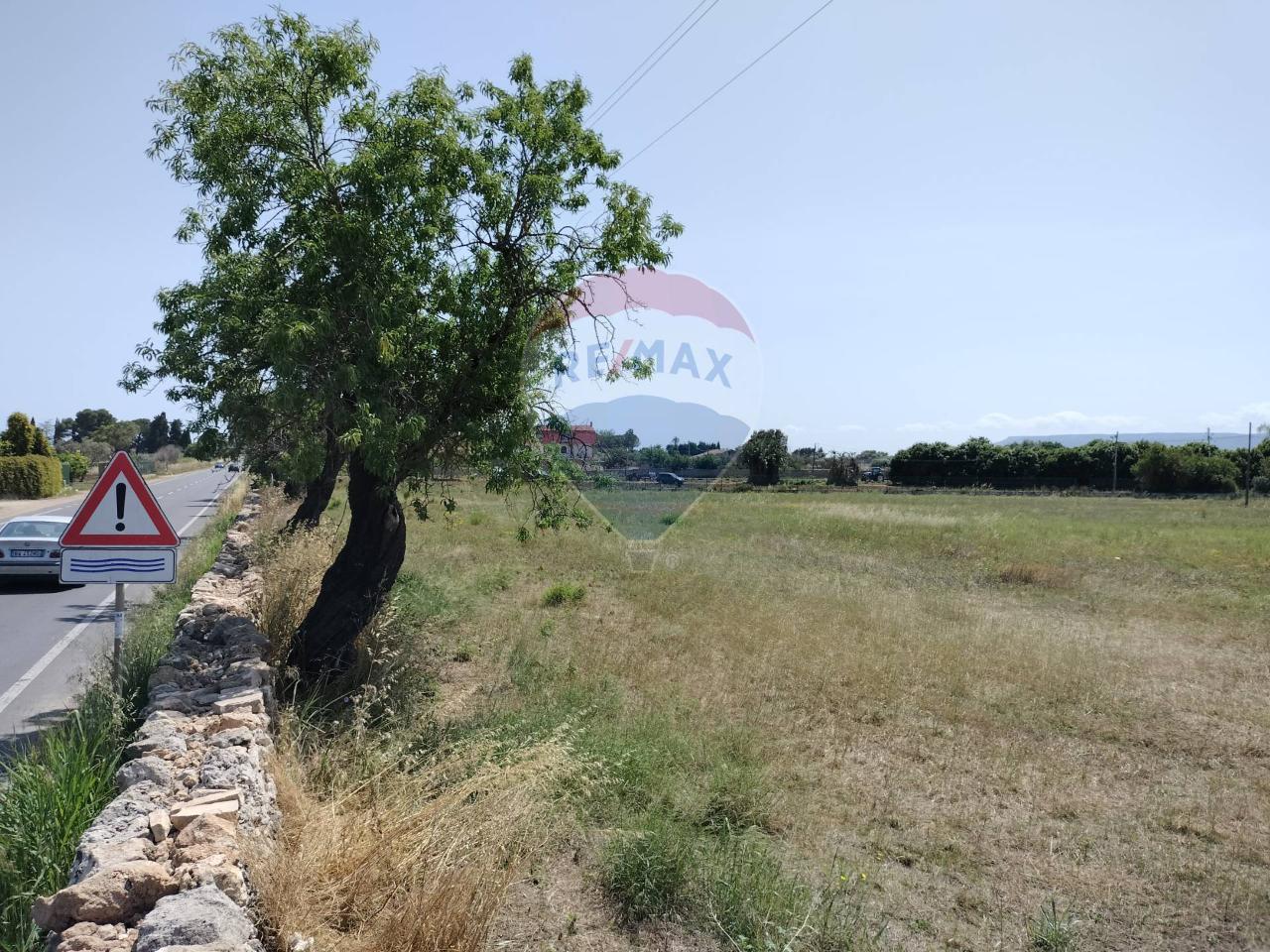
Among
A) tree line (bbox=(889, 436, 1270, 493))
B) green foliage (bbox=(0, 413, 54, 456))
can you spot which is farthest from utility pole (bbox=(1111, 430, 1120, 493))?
green foliage (bbox=(0, 413, 54, 456))

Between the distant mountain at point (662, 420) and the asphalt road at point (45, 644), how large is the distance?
9.05m

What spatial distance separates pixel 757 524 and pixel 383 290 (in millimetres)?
25482

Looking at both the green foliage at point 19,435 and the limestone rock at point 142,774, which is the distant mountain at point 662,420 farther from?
the green foliage at point 19,435

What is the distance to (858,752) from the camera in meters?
7.96

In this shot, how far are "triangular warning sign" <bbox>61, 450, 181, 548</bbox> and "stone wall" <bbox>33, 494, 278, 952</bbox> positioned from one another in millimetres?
1025

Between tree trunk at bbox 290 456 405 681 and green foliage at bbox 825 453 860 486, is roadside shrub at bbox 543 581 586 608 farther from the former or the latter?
green foliage at bbox 825 453 860 486

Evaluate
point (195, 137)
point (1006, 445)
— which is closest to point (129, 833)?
point (195, 137)

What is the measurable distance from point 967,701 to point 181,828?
7.97 metres

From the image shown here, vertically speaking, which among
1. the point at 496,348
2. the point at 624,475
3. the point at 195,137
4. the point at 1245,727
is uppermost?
the point at 195,137

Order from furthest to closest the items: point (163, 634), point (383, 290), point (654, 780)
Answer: point (163, 634)
point (383, 290)
point (654, 780)

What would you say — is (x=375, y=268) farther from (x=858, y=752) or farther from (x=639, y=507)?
(x=639, y=507)

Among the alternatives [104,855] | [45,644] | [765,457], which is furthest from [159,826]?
[765,457]

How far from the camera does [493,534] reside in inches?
1011

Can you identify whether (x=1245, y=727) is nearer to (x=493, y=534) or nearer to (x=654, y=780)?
(x=654, y=780)
